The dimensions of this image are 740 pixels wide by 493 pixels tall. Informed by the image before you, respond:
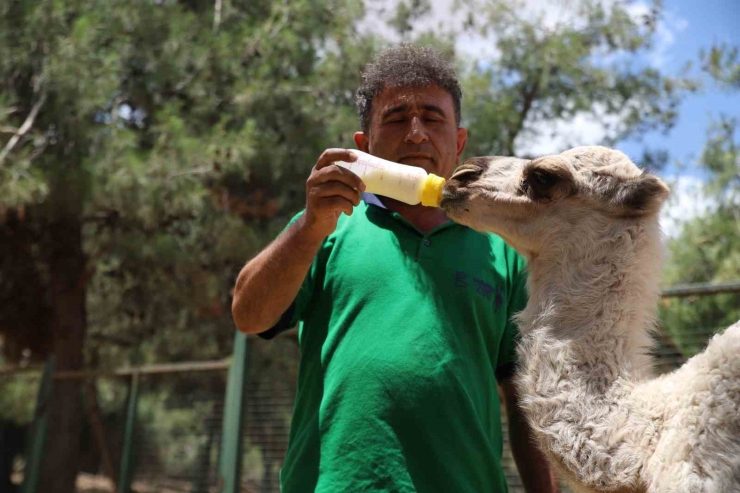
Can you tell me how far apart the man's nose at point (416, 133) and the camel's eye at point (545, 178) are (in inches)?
18.1

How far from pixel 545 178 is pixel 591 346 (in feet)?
1.85

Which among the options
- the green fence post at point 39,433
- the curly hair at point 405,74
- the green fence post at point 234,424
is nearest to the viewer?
the curly hair at point 405,74

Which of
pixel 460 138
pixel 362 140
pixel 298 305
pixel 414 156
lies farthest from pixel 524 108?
pixel 298 305

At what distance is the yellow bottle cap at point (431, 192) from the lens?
257 centimetres

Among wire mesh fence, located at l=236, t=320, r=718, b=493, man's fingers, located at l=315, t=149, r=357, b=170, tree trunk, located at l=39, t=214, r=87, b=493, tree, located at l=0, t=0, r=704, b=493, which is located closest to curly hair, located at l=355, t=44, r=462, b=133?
man's fingers, located at l=315, t=149, r=357, b=170

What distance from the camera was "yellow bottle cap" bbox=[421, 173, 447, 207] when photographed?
257cm

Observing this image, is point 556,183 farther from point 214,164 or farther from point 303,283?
point 214,164

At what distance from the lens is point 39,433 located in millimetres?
9195

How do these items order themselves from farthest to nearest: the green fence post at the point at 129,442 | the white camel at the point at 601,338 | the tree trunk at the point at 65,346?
the tree trunk at the point at 65,346
the green fence post at the point at 129,442
the white camel at the point at 601,338

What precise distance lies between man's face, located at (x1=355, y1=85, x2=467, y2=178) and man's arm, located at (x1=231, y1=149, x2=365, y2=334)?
0.43 metres

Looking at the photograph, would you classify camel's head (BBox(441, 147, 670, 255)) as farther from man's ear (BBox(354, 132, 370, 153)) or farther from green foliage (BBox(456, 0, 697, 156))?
green foliage (BBox(456, 0, 697, 156))

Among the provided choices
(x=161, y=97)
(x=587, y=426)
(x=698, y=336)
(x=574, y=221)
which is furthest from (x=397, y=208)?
(x=161, y=97)

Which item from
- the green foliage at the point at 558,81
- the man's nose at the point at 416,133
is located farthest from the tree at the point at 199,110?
the man's nose at the point at 416,133

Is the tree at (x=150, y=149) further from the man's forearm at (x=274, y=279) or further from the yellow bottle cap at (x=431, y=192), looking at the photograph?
the yellow bottle cap at (x=431, y=192)
